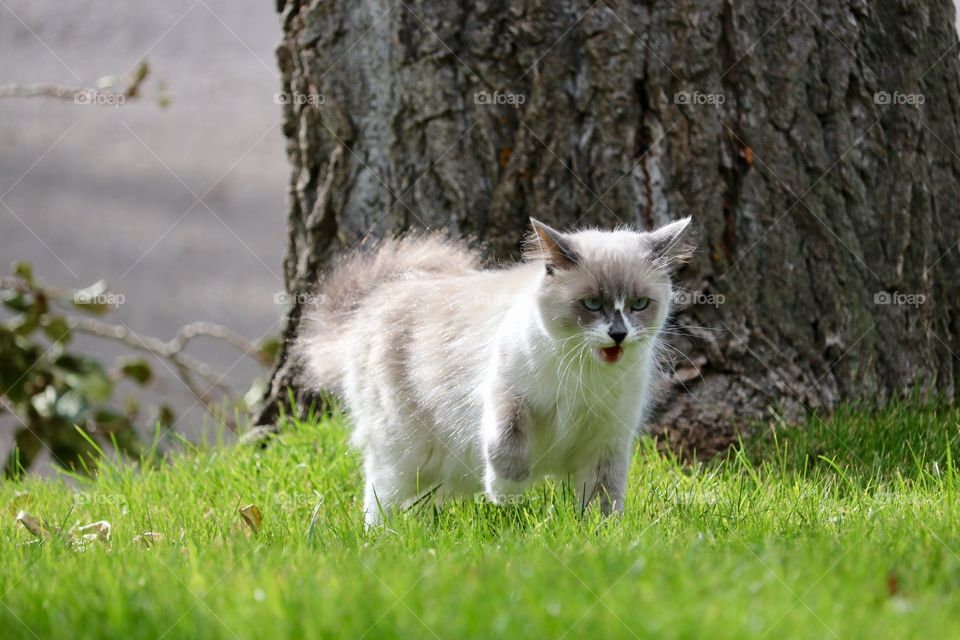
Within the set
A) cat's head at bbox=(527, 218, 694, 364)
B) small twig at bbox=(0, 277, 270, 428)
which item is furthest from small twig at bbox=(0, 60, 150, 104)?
cat's head at bbox=(527, 218, 694, 364)

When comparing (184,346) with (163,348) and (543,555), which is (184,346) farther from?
(543,555)

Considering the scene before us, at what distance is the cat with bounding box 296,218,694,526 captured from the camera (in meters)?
3.46

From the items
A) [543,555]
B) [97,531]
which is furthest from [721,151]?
[97,531]

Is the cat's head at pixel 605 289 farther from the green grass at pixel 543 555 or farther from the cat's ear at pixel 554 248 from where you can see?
the green grass at pixel 543 555

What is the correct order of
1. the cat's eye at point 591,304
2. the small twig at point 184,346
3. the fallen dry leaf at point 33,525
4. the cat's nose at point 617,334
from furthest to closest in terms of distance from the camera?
1. the small twig at point 184,346
2. the fallen dry leaf at point 33,525
3. the cat's eye at point 591,304
4. the cat's nose at point 617,334

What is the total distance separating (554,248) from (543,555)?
1148 mm

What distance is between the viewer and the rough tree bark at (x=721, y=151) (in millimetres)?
4246

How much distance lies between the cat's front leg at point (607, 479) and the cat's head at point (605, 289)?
392 mm

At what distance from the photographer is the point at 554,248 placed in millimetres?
3469

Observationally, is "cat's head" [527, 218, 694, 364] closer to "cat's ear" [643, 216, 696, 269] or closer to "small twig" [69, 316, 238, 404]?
"cat's ear" [643, 216, 696, 269]

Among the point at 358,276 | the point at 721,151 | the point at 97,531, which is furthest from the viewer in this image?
the point at 358,276

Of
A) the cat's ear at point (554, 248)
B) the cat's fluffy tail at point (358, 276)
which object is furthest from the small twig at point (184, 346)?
the cat's ear at point (554, 248)

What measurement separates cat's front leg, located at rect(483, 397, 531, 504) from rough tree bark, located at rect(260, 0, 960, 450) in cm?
104

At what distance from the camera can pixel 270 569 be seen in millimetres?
2605
